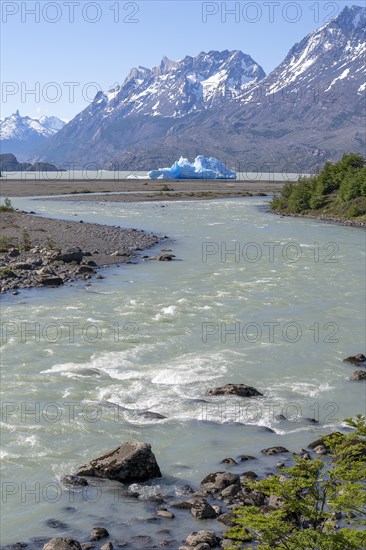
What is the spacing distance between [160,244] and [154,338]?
29.4 m

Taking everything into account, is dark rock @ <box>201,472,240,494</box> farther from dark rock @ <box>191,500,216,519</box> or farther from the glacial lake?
dark rock @ <box>191,500,216,519</box>

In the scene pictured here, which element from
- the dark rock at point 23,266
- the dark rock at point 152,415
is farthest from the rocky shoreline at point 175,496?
the dark rock at point 23,266

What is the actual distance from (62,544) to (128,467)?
10.9ft

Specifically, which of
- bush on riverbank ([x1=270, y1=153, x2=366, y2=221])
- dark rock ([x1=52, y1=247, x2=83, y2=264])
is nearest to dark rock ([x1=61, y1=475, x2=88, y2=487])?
dark rock ([x1=52, y1=247, x2=83, y2=264])

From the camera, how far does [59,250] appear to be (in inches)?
1866

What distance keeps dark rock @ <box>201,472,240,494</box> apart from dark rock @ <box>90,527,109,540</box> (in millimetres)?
2683

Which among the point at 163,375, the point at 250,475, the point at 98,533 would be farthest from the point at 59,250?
the point at 98,533

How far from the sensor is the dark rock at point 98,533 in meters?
12.7

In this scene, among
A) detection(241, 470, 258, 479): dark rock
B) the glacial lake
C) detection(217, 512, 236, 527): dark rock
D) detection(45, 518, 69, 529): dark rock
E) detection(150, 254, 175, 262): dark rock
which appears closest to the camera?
detection(217, 512, 236, 527): dark rock

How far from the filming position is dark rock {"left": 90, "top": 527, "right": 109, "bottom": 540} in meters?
12.7

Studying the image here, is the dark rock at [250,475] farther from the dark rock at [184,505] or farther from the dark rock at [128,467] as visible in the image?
the dark rock at [128,467]

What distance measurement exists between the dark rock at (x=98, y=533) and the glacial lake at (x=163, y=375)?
0.18 m

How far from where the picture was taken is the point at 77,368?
74.7 ft

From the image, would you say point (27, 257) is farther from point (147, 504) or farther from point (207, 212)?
point (207, 212)
